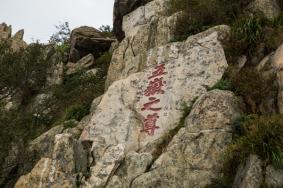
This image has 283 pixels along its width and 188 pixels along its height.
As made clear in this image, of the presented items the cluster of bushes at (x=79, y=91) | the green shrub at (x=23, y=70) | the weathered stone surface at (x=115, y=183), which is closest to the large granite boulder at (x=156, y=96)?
the weathered stone surface at (x=115, y=183)

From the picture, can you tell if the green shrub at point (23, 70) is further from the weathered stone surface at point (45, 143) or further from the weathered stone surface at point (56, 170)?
the weathered stone surface at point (56, 170)

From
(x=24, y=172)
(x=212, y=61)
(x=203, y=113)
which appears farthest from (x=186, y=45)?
(x=24, y=172)

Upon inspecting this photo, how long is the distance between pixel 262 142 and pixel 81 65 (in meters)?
15.6

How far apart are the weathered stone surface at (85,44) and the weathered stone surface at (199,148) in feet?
46.5

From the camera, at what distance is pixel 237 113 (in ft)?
41.4

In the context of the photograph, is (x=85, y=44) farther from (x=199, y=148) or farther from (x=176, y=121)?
(x=199, y=148)

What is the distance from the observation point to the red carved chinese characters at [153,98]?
14359 millimetres

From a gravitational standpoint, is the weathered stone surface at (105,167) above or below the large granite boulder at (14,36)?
below

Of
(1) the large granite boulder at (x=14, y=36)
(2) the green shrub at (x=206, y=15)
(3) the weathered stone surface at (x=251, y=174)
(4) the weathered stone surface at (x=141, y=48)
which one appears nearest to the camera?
(3) the weathered stone surface at (x=251, y=174)

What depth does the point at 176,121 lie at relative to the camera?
13.9 meters

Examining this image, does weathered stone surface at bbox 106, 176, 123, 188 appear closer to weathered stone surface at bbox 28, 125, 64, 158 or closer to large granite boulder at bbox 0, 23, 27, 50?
weathered stone surface at bbox 28, 125, 64, 158

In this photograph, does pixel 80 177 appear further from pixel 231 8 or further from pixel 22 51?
pixel 22 51

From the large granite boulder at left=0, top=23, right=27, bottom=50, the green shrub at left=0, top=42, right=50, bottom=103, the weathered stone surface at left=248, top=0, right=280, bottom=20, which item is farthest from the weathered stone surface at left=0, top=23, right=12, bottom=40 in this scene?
the weathered stone surface at left=248, top=0, right=280, bottom=20

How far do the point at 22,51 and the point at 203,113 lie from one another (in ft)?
39.7
